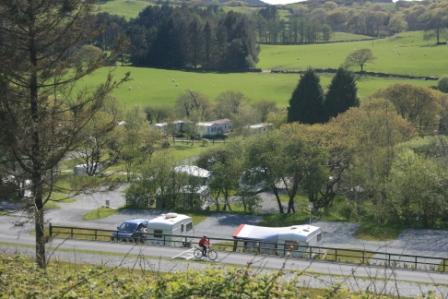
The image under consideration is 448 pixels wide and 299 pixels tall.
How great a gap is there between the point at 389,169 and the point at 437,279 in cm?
1567

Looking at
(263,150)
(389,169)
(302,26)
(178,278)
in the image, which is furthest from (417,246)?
(302,26)

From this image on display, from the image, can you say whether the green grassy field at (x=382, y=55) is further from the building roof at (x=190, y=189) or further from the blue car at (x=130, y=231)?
the blue car at (x=130, y=231)

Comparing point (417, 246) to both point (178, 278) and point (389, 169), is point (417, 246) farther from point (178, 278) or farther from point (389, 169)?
point (178, 278)

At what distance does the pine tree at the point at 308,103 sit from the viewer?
2313 inches

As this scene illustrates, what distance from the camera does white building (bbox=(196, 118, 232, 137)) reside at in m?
70.2

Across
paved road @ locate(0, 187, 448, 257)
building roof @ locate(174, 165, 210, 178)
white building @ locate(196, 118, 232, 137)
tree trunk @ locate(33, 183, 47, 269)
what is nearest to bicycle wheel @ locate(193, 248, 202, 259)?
paved road @ locate(0, 187, 448, 257)

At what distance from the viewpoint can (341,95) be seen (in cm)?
5847

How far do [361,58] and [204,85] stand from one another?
89.4 feet

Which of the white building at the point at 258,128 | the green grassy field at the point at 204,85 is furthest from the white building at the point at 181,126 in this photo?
the white building at the point at 258,128

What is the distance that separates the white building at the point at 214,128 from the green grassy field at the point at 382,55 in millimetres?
38726

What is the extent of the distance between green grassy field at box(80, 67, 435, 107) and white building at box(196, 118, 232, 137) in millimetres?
9544

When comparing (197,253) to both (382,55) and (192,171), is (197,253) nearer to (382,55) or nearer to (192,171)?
(192,171)

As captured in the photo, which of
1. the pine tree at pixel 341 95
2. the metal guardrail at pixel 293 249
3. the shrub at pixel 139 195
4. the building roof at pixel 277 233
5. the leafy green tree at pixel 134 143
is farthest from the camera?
the pine tree at pixel 341 95

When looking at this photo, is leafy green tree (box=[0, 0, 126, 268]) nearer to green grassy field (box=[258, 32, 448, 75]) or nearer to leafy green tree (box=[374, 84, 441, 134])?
leafy green tree (box=[374, 84, 441, 134])
